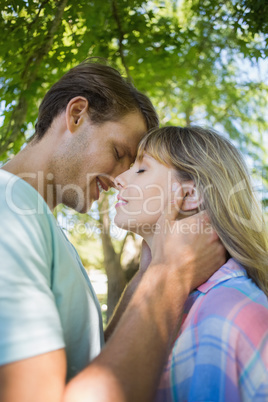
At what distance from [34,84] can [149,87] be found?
1.55 m

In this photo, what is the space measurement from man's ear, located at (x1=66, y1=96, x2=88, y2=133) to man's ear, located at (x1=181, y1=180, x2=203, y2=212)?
737 millimetres

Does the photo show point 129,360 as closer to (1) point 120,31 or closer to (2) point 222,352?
(2) point 222,352

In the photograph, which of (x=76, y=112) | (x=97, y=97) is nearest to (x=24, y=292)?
(x=76, y=112)

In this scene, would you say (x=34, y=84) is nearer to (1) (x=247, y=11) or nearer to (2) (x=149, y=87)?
(2) (x=149, y=87)

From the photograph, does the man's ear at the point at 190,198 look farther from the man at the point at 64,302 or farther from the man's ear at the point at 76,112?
the man's ear at the point at 76,112

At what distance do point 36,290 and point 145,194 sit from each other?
1.04 meters

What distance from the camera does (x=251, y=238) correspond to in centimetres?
201

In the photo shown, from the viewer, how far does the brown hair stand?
2.47 m

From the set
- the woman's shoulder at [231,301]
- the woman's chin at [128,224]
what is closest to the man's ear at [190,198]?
the woman's chin at [128,224]

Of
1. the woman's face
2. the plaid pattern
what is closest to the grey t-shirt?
the plaid pattern

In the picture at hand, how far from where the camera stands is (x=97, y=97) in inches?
98.7

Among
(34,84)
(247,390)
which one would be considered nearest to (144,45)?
(34,84)

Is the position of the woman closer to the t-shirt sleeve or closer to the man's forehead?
the man's forehead

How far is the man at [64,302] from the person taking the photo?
1.12 meters
